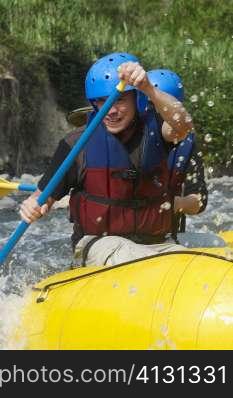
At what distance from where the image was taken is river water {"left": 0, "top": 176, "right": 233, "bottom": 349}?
3.50m

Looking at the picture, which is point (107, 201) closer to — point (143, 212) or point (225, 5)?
point (143, 212)

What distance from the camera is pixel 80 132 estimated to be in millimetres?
3574

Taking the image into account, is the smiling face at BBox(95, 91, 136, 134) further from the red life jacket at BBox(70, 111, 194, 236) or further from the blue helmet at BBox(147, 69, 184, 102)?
the blue helmet at BBox(147, 69, 184, 102)

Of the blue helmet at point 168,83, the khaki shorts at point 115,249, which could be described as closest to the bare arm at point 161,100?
the khaki shorts at point 115,249

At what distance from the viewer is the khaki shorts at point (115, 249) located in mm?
3338

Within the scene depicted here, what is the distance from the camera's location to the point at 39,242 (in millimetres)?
7129

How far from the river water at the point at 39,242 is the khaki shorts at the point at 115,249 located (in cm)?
31

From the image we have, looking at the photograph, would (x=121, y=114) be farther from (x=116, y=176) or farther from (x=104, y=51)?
(x=104, y=51)

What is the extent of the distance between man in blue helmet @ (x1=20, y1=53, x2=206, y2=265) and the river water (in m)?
0.38

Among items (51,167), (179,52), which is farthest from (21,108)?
(51,167)

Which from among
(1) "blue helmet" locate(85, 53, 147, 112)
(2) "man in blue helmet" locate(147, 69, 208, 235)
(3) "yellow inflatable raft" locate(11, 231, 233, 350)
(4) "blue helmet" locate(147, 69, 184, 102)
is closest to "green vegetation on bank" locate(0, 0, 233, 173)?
(4) "blue helmet" locate(147, 69, 184, 102)

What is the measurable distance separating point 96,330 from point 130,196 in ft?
2.65

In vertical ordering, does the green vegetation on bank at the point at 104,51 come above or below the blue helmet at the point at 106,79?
below

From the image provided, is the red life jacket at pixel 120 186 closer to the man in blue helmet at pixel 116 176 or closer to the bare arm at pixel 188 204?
the man in blue helmet at pixel 116 176
